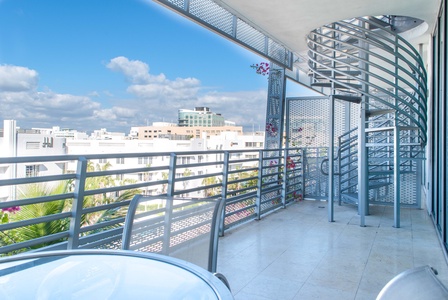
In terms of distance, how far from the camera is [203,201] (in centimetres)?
169

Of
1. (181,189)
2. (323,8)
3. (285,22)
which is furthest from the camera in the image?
(285,22)

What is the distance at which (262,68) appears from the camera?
6.30 metres

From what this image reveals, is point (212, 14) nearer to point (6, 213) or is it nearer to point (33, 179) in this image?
point (33, 179)

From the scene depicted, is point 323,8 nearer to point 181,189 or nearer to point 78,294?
point 181,189

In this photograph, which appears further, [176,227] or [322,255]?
[322,255]

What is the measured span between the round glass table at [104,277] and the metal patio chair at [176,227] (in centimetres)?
16

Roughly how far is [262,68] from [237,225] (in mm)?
3205

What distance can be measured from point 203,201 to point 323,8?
3.00m

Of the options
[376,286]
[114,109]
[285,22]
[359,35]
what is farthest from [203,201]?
[114,109]

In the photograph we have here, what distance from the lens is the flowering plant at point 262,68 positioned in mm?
6277

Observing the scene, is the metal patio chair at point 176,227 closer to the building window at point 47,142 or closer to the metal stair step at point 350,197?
the building window at point 47,142

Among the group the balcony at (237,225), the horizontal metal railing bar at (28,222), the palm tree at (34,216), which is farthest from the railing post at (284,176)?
the horizontal metal railing bar at (28,222)

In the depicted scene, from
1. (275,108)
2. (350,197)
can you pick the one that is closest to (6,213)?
(275,108)

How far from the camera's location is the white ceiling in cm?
363
